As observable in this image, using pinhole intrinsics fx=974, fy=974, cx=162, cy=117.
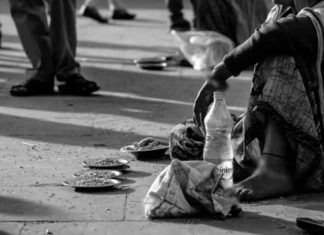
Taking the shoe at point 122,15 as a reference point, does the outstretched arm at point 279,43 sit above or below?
above

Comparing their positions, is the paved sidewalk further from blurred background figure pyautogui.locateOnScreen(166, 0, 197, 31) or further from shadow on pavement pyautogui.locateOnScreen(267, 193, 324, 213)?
blurred background figure pyautogui.locateOnScreen(166, 0, 197, 31)

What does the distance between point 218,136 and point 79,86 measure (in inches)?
113

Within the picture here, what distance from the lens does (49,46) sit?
7961 mm

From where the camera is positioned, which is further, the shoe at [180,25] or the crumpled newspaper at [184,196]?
the shoe at [180,25]

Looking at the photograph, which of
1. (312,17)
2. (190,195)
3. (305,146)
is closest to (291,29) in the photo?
(312,17)

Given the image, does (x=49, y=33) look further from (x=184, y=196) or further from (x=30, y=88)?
(x=184, y=196)

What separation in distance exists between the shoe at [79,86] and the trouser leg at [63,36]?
54mm

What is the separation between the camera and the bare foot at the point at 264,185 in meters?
4.76

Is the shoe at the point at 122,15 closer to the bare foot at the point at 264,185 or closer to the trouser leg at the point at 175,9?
the trouser leg at the point at 175,9

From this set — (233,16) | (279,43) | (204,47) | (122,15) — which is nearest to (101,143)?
(279,43)

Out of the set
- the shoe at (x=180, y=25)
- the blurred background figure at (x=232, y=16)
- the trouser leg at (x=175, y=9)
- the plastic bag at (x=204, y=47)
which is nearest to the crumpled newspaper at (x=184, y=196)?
the plastic bag at (x=204, y=47)

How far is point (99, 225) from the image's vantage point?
4.33m

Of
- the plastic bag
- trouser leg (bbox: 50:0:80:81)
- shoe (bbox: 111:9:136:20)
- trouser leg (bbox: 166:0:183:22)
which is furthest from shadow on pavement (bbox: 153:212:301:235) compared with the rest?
shoe (bbox: 111:9:136:20)

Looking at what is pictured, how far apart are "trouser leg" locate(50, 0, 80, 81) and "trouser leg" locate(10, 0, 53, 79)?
0.07 metres
